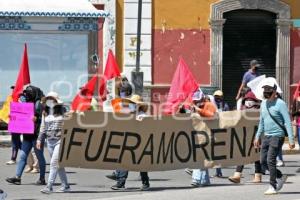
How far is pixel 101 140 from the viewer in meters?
14.4

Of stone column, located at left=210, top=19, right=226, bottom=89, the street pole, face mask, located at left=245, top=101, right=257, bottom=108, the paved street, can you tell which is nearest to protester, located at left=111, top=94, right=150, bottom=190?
the paved street

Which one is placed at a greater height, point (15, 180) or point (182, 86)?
point (182, 86)

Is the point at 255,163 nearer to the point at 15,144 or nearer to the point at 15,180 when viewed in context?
the point at 15,180

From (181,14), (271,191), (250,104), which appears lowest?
(271,191)

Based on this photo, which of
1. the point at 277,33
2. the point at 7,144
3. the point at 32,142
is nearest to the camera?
the point at 32,142

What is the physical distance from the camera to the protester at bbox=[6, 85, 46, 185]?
15.2m

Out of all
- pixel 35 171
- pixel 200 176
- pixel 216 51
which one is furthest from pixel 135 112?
pixel 216 51

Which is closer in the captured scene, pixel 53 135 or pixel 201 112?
pixel 53 135

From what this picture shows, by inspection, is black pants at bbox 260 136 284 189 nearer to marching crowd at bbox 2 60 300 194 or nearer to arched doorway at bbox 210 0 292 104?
marching crowd at bbox 2 60 300 194

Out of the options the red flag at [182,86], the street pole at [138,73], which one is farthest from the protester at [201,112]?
the street pole at [138,73]

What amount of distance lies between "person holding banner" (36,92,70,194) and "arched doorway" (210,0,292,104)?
12726 millimetres

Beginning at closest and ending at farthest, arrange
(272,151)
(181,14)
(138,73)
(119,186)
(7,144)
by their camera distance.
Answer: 1. (272,151)
2. (119,186)
3. (7,144)
4. (138,73)
5. (181,14)

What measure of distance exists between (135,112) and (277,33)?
43.6ft

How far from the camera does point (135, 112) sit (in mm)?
14820
